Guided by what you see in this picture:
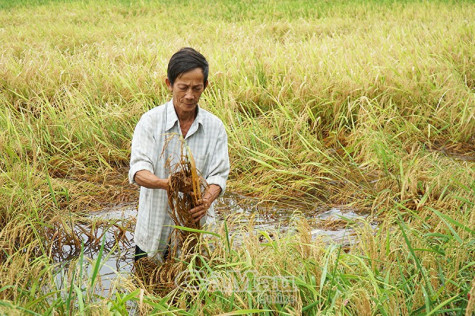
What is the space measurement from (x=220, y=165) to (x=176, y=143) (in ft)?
0.66

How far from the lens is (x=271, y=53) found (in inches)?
222

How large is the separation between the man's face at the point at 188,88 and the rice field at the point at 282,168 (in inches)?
21.5

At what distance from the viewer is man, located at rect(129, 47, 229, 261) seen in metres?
2.17

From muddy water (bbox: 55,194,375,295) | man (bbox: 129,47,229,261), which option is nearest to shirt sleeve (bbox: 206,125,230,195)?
man (bbox: 129,47,229,261)

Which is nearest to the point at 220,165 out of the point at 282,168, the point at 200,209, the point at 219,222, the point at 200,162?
the point at 200,162

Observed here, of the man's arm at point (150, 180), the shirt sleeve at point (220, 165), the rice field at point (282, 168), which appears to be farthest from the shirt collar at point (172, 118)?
the rice field at point (282, 168)

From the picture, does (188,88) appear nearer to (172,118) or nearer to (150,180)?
(172,118)

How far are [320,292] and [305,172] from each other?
5.57ft

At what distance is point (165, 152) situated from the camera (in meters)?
2.29

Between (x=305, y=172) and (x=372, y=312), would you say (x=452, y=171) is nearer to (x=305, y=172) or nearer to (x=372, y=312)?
(x=305, y=172)

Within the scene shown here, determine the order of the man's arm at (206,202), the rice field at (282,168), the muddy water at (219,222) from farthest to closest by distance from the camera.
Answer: the muddy water at (219,222) < the man's arm at (206,202) < the rice field at (282,168)

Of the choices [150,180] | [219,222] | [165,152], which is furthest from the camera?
[219,222]

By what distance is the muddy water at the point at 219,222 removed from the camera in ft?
9.14

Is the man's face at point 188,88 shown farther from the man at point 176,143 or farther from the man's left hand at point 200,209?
the man's left hand at point 200,209
